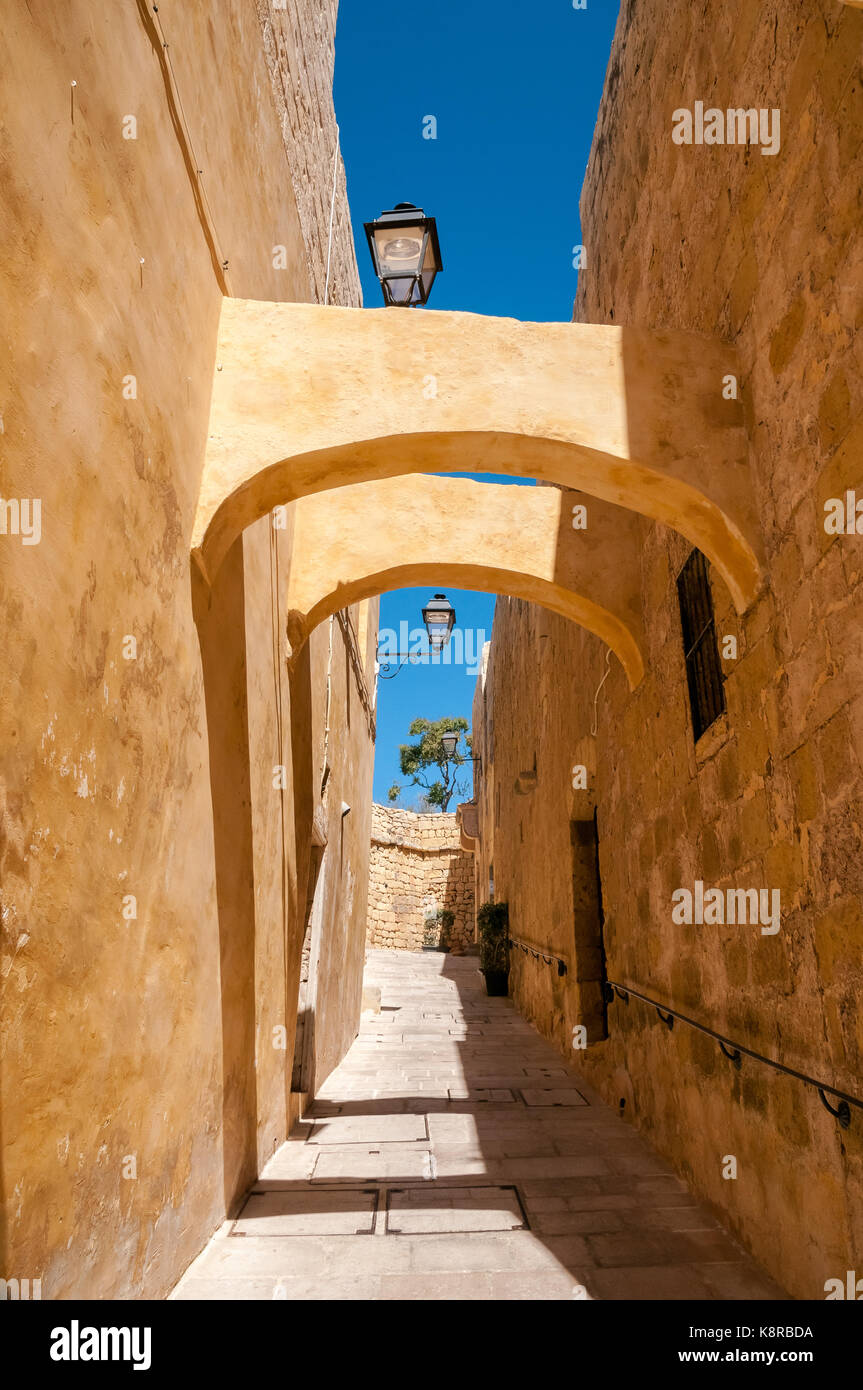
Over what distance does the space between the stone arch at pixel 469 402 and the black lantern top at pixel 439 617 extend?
4.94m

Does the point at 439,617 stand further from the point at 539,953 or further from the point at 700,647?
the point at 700,647

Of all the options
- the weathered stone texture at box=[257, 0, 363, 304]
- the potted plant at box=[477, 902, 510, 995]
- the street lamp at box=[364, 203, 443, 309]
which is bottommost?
the potted plant at box=[477, 902, 510, 995]

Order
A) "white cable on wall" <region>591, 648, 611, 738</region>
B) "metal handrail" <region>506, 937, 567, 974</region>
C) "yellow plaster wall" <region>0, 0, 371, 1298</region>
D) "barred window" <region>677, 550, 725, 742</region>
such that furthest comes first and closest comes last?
"metal handrail" <region>506, 937, 567, 974</region>
"white cable on wall" <region>591, 648, 611, 738</region>
"barred window" <region>677, 550, 725, 742</region>
"yellow plaster wall" <region>0, 0, 371, 1298</region>

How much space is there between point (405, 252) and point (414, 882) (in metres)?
19.5

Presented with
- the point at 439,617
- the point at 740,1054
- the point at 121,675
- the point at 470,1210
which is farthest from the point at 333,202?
the point at 470,1210

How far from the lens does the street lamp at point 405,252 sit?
473 cm

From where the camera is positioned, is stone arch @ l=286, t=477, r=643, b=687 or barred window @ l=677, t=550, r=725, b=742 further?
stone arch @ l=286, t=477, r=643, b=687

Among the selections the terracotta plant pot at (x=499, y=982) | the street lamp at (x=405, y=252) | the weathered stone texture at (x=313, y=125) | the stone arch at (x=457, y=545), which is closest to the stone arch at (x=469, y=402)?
the street lamp at (x=405, y=252)

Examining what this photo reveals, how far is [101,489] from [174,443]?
832mm

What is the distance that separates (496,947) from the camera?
12727 mm

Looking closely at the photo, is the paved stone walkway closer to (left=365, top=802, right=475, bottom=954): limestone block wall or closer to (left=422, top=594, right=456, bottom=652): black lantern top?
(left=422, top=594, right=456, bottom=652): black lantern top

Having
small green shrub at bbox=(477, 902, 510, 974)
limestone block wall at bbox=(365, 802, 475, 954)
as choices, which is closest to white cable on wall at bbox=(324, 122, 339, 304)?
small green shrub at bbox=(477, 902, 510, 974)

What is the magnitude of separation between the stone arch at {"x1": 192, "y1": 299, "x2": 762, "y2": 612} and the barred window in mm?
393

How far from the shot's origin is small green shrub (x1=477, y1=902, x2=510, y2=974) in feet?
41.5
